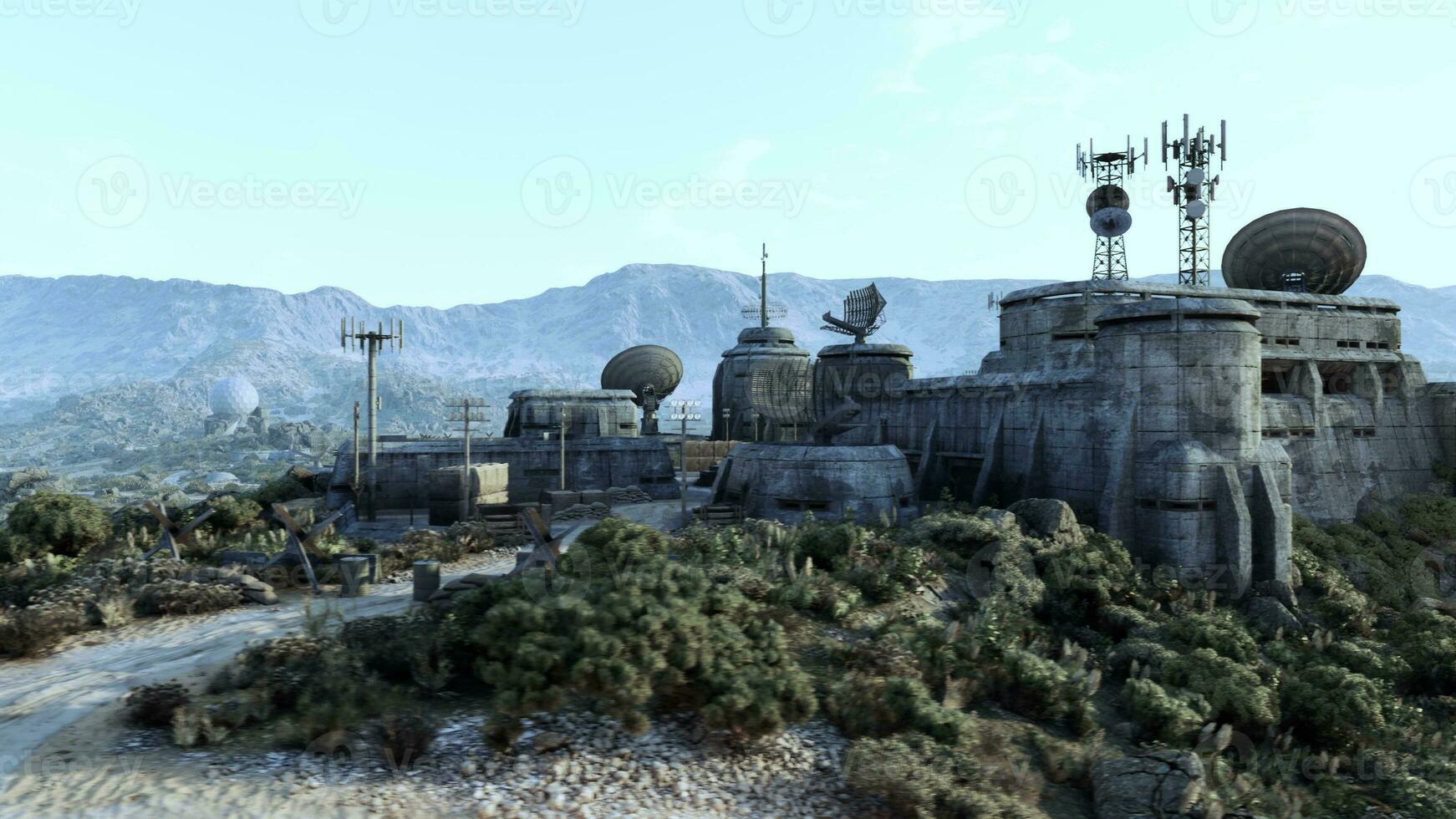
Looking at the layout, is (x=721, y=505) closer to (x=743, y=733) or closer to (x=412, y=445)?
(x=412, y=445)

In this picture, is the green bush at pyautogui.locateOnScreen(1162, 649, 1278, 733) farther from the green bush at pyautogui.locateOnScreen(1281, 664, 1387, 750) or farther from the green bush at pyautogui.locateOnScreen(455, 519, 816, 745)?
the green bush at pyautogui.locateOnScreen(455, 519, 816, 745)

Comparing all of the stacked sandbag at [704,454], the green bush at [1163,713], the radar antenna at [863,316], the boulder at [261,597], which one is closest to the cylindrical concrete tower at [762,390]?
the radar antenna at [863,316]

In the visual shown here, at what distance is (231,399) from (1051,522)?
16374cm

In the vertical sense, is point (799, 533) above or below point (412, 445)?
below

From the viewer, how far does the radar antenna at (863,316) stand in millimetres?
50938

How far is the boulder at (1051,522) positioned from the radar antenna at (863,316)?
23869mm

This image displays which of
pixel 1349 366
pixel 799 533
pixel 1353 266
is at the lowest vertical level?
pixel 799 533

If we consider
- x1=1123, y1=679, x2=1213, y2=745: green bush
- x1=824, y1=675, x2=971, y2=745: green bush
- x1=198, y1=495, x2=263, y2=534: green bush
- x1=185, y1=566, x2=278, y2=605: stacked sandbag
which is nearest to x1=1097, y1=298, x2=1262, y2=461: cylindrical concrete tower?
x1=1123, y1=679, x2=1213, y2=745: green bush

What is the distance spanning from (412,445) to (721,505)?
14858 mm

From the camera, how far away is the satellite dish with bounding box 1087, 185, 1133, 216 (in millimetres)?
44031

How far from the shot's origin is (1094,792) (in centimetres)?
1357

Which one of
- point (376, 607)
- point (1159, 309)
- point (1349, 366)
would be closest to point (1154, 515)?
point (1159, 309)

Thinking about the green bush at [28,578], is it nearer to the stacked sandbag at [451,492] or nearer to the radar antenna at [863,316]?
the stacked sandbag at [451,492]

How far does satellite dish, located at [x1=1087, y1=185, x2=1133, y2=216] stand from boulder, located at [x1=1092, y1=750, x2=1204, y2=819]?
121ft
